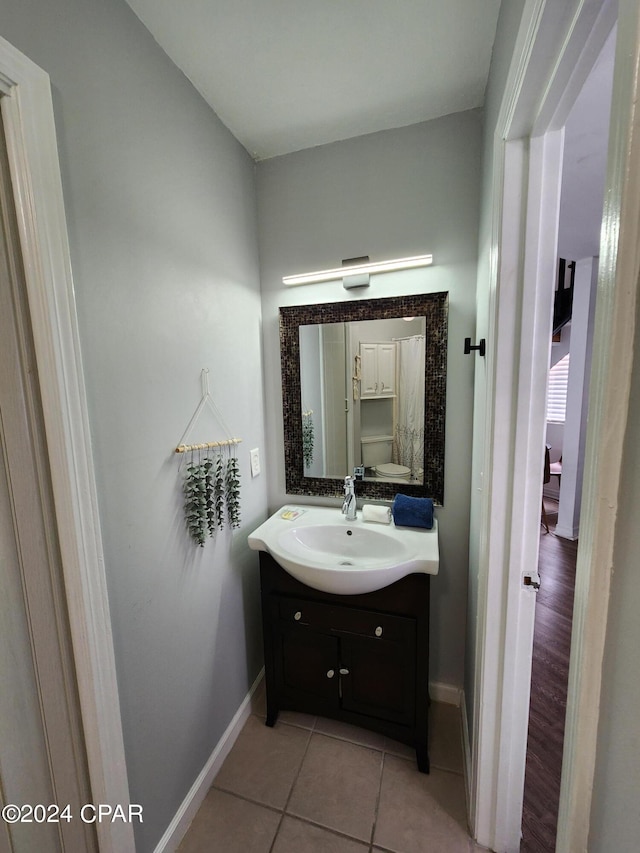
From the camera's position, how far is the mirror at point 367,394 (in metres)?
1.48

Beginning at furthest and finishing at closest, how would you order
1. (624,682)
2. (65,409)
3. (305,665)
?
(305,665)
(65,409)
(624,682)

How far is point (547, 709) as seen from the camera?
153 cm

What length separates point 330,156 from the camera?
149 cm

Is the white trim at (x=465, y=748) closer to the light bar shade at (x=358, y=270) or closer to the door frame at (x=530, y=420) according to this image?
the door frame at (x=530, y=420)

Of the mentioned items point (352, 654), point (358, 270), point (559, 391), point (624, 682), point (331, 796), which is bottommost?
point (331, 796)

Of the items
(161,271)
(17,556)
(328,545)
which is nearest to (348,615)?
(328,545)

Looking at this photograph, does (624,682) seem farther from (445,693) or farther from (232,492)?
(445,693)

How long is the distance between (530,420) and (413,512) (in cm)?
69

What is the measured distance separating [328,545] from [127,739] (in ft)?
2.90

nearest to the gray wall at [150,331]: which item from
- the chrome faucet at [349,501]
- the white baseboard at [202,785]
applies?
the white baseboard at [202,785]

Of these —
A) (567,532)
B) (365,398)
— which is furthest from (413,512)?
(567,532)

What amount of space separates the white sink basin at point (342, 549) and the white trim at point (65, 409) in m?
0.62

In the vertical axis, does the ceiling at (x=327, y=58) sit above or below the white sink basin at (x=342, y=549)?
above

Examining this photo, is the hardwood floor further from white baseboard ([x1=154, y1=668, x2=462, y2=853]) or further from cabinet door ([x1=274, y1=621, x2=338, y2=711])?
cabinet door ([x1=274, y1=621, x2=338, y2=711])
